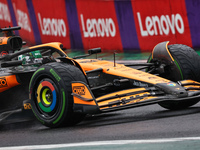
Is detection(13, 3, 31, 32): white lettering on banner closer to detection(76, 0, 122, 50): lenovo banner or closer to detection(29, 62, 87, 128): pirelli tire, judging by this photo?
detection(76, 0, 122, 50): lenovo banner

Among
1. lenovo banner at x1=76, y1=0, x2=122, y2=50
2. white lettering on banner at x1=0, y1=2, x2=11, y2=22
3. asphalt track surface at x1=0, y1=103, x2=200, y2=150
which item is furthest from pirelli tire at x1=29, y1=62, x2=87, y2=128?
white lettering on banner at x1=0, y1=2, x2=11, y2=22

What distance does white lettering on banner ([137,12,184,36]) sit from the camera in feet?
43.5

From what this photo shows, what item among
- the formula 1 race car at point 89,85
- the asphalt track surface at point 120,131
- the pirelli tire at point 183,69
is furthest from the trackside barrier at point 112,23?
the asphalt track surface at point 120,131

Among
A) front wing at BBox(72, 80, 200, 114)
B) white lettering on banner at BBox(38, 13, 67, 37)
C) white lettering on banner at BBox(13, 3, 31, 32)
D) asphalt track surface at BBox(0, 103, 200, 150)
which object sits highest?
white lettering on banner at BBox(13, 3, 31, 32)

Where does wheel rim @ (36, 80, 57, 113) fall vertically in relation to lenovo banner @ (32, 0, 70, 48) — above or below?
below

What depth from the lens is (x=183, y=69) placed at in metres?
6.89

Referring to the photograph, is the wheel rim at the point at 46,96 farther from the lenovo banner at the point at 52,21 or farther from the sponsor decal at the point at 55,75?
the lenovo banner at the point at 52,21

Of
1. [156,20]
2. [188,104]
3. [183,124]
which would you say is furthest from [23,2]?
[183,124]

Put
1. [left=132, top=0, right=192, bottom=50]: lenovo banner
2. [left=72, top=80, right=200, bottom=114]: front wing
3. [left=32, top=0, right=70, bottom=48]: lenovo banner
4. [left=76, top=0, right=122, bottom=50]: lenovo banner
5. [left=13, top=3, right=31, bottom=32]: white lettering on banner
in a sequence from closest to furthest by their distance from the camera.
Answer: [left=72, top=80, right=200, bottom=114]: front wing, [left=132, top=0, right=192, bottom=50]: lenovo banner, [left=76, top=0, right=122, bottom=50]: lenovo banner, [left=32, top=0, right=70, bottom=48]: lenovo banner, [left=13, top=3, right=31, bottom=32]: white lettering on banner

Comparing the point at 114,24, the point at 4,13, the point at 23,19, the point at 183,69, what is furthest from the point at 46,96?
the point at 4,13

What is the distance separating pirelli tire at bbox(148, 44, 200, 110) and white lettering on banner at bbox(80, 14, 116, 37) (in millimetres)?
8381

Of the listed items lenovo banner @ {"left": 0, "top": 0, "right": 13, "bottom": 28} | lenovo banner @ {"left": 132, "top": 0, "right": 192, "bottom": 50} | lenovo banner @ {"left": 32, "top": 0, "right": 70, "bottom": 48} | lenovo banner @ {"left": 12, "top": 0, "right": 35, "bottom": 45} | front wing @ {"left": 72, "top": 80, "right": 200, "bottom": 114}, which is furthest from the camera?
lenovo banner @ {"left": 0, "top": 0, "right": 13, "bottom": 28}

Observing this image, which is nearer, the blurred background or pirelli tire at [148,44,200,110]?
pirelli tire at [148,44,200,110]

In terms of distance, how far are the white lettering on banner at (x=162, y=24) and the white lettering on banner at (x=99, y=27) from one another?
1.28 metres
